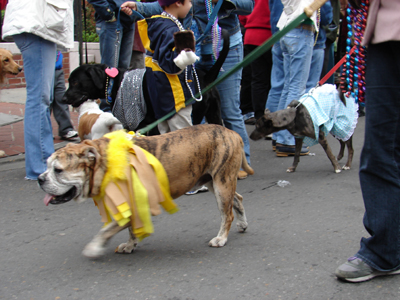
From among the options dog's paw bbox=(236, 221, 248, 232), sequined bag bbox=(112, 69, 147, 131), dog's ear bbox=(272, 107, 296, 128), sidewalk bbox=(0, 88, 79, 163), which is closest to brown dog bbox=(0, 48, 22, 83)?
sidewalk bbox=(0, 88, 79, 163)

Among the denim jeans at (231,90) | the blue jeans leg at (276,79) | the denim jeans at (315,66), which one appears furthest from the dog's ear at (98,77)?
the denim jeans at (315,66)

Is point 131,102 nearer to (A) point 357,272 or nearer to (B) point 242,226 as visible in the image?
(B) point 242,226

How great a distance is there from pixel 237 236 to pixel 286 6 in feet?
10.5

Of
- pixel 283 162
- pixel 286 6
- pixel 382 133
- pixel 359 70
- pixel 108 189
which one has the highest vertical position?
pixel 286 6

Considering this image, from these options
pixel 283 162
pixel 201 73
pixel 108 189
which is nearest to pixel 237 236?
pixel 108 189

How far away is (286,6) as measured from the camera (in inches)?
215

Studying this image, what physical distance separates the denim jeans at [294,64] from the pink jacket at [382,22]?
127 inches

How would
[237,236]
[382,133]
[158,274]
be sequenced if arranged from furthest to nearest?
[237,236] → [158,274] → [382,133]

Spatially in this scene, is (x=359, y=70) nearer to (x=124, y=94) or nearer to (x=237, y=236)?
(x=237, y=236)

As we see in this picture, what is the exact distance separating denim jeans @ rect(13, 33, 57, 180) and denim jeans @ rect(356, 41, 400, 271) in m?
3.43

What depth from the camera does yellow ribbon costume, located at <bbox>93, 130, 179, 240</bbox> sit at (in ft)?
9.11

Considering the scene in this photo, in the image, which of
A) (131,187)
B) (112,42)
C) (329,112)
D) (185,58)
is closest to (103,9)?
(112,42)

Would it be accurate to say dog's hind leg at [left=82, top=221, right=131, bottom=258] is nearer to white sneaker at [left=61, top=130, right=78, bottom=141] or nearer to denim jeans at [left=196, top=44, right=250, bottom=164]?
denim jeans at [left=196, top=44, right=250, bottom=164]

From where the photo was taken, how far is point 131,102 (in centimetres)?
440
